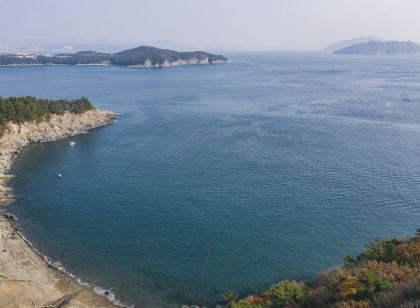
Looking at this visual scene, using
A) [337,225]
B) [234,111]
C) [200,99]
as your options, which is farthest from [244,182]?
[200,99]

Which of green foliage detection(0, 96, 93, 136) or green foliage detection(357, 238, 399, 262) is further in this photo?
green foliage detection(0, 96, 93, 136)

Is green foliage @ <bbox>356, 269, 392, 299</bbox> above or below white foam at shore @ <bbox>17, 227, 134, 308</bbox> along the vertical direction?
above

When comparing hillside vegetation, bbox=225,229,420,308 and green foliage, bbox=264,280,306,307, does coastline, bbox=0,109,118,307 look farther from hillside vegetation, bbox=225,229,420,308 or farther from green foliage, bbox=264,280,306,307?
green foliage, bbox=264,280,306,307

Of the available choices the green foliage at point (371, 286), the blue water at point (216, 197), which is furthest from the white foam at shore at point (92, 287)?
the green foliage at point (371, 286)

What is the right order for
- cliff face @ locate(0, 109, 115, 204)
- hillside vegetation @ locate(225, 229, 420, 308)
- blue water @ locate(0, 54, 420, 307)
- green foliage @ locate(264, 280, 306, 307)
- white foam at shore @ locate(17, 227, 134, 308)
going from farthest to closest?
cliff face @ locate(0, 109, 115, 204), blue water @ locate(0, 54, 420, 307), white foam at shore @ locate(17, 227, 134, 308), green foliage @ locate(264, 280, 306, 307), hillside vegetation @ locate(225, 229, 420, 308)

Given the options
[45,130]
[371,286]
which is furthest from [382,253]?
[45,130]

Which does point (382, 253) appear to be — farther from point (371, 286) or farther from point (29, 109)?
point (29, 109)

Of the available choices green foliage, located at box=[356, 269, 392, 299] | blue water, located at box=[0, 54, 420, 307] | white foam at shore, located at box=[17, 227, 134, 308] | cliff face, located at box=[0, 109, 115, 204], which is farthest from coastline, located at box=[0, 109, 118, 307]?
green foliage, located at box=[356, 269, 392, 299]
